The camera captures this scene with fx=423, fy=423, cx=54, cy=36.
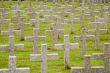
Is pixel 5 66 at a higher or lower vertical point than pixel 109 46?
lower

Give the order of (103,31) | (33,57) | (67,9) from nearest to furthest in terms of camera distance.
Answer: (33,57) → (103,31) → (67,9)

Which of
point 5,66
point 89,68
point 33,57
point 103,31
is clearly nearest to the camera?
point 89,68

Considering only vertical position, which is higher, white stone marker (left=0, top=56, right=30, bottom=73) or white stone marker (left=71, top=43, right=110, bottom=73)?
white stone marker (left=0, top=56, right=30, bottom=73)

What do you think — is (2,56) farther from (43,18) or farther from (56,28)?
Answer: (43,18)

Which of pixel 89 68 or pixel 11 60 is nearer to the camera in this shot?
pixel 11 60

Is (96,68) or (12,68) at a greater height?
(12,68)

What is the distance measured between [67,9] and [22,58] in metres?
7.25

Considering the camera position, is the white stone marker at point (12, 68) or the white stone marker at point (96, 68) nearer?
the white stone marker at point (12, 68)

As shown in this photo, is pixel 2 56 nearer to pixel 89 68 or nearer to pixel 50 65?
pixel 50 65

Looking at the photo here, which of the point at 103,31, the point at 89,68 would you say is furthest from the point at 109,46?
the point at 103,31

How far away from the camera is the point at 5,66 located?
28.4ft

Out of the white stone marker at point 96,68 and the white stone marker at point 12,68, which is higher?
the white stone marker at point 12,68

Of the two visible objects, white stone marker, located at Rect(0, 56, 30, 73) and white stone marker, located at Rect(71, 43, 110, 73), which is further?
white stone marker, located at Rect(71, 43, 110, 73)

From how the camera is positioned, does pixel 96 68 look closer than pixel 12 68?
No
